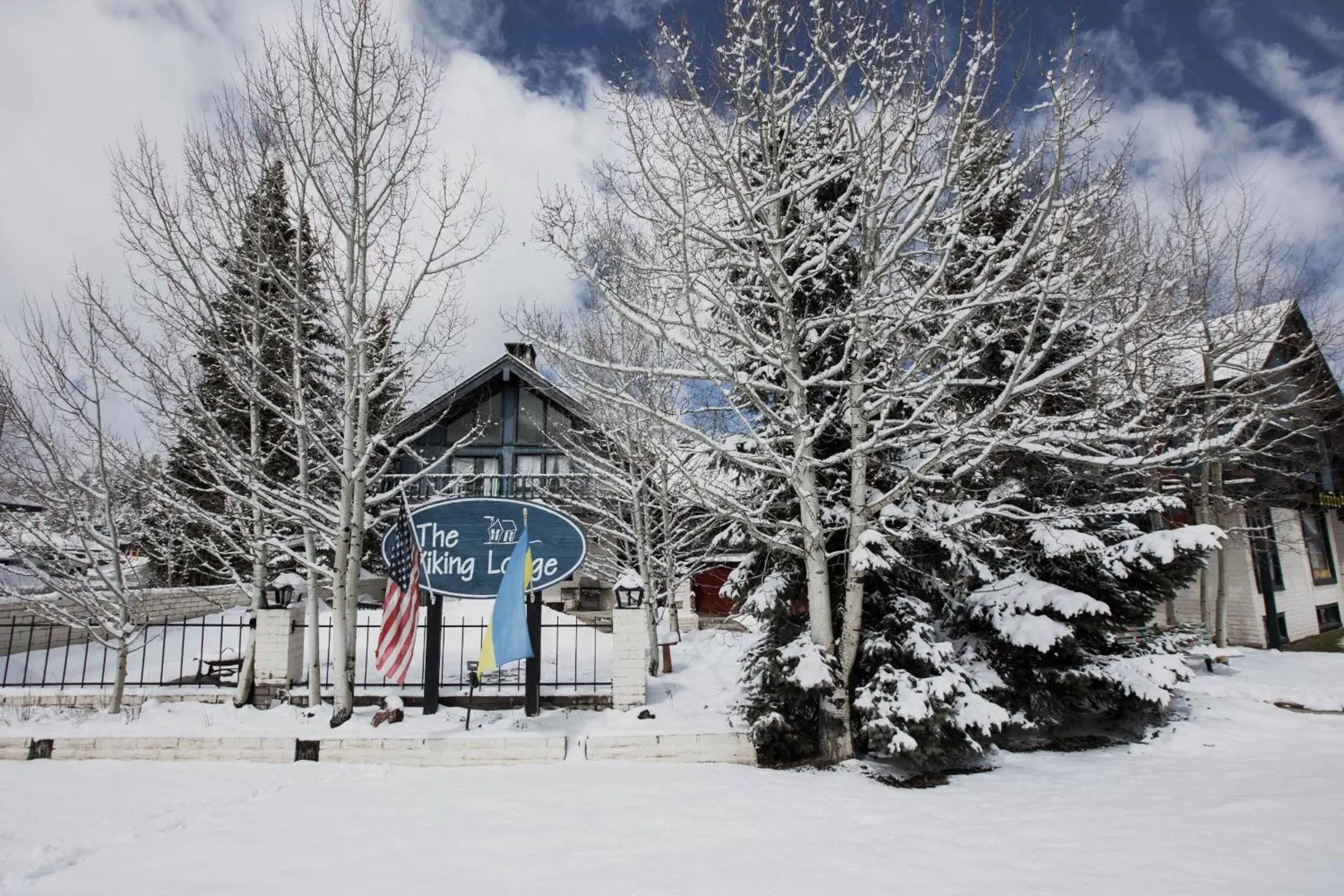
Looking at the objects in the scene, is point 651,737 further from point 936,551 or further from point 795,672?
point 936,551

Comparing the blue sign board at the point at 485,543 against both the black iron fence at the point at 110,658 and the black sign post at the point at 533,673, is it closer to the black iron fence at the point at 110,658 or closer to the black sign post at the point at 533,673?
the black sign post at the point at 533,673

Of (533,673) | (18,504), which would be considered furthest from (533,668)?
(18,504)

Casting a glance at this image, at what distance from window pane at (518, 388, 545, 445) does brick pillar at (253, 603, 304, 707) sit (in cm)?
1382

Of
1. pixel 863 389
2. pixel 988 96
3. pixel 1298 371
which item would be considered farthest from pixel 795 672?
pixel 1298 371

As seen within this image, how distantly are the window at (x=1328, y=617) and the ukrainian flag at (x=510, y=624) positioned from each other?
22.4 meters

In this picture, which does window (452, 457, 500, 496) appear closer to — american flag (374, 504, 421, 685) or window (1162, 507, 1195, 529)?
american flag (374, 504, 421, 685)

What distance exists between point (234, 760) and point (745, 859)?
17.1 feet

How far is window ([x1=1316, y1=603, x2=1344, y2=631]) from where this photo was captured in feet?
62.4

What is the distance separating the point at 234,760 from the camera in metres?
6.59

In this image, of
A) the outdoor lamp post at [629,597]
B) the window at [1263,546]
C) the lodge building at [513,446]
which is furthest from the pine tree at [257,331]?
the window at [1263,546]

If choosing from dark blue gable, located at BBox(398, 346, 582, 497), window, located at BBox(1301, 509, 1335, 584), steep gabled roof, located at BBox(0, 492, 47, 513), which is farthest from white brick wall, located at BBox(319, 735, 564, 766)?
window, located at BBox(1301, 509, 1335, 584)

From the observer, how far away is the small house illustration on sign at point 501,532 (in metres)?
8.00

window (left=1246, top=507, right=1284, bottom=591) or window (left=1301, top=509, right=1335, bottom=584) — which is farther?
window (left=1301, top=509, right=1335, bottom=584)

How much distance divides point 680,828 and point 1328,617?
77.6 ft
